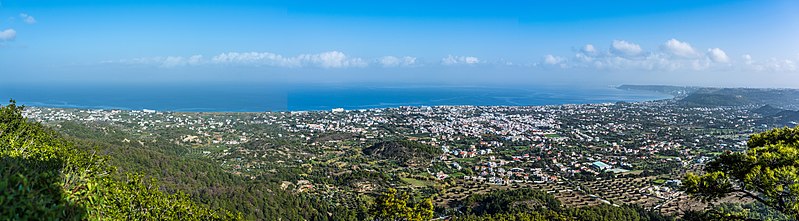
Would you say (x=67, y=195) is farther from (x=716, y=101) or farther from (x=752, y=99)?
(x=752, y=99)

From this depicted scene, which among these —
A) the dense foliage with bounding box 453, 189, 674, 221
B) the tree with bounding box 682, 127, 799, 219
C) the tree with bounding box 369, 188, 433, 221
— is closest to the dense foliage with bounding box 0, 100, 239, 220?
the tree with bounding box 369, 188, 433, 221

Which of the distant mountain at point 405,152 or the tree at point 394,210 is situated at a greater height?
the tree at point 394,210

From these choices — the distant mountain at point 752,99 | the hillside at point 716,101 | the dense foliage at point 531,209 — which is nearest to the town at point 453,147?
the dense foliage at point 531,209

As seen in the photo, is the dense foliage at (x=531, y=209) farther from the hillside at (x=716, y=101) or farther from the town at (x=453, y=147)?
the hillside at (x=716, y=101)

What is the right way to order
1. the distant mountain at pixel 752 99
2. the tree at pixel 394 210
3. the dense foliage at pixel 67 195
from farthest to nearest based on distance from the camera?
the distant mountain at pixel 752 99
the tree at pixel 394 210
the dense foliage at pixel 67 195

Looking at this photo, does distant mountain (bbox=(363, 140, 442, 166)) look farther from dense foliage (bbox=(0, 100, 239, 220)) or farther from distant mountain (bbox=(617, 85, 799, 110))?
distant mountain (bbox=(617, 85, 799, 110))
